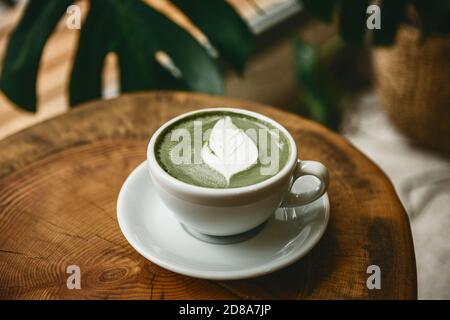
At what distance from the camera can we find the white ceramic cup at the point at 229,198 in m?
0.56

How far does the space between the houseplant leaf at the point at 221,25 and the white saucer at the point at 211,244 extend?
0.37m

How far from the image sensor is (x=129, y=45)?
98cm

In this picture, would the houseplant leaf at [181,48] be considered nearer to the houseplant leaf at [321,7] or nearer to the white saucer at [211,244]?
the houseplant leaf at [321,7]

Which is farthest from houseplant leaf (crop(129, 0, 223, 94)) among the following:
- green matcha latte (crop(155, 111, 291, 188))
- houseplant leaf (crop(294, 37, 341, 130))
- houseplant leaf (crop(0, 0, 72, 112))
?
houseplant leaf (crop(294, 37, 341, 130))

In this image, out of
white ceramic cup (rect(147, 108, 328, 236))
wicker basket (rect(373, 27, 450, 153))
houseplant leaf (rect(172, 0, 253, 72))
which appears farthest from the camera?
wicker basket (rect(373, 27, 450, 153))

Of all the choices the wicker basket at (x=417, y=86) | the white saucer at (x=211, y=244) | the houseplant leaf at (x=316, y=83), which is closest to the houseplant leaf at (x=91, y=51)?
the white saucer at (x=211, y=244)

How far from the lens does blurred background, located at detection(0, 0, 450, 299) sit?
97 centimetres

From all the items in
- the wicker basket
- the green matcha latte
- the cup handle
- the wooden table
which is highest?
the green matcha latte

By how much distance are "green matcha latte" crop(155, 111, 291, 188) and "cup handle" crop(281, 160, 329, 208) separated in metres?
0.03

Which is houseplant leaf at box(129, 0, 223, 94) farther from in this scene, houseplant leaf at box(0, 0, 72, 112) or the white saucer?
the white saucer

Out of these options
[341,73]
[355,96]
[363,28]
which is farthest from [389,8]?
[341,73]

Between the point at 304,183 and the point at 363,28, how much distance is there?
525 millimetres

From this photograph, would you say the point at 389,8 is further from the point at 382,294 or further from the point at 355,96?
the point at 355,96

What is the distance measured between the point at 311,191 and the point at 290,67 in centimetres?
151
